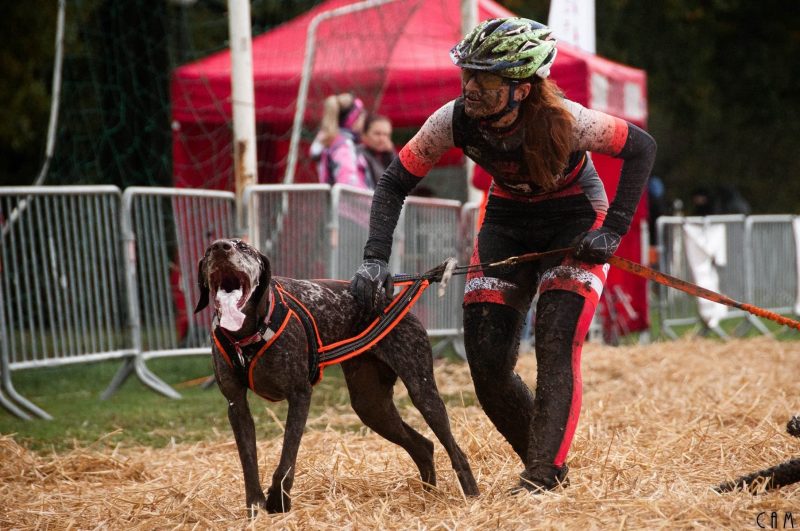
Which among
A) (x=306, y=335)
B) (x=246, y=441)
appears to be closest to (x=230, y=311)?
(x=306, y=335)

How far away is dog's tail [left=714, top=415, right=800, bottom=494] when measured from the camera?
15.5 feet

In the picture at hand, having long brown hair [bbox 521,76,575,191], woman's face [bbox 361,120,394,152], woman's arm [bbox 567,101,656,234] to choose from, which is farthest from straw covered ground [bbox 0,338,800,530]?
woman's face [bbox 361,120,394,152]

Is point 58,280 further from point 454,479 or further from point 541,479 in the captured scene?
point 541,479

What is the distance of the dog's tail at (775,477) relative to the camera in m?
4.71

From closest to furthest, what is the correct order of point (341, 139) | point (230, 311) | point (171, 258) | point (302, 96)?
point (230, 311) → point (171, 258) → point (341, 139) → point (302, 96)

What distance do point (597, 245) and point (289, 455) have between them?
1.54 metres

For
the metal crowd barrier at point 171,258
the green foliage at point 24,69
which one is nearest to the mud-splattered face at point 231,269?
the metal crowd barrier at point 171,258

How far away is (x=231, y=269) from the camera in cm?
446

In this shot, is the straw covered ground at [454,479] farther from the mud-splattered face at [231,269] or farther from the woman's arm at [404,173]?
the woman's arm at [404,173]

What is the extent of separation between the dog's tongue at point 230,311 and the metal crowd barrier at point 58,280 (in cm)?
397

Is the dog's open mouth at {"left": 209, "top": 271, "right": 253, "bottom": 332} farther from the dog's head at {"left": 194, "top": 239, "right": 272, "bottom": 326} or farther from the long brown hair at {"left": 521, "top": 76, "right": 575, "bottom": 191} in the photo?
the long brown hair at {"left": 521, "top": 76, "right": 575, "bottom": 191}

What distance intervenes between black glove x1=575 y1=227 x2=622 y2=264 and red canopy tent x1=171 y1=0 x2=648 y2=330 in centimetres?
727

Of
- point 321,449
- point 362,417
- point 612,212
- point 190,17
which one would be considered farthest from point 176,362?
point 190,17

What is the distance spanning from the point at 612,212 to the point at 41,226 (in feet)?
16.9
